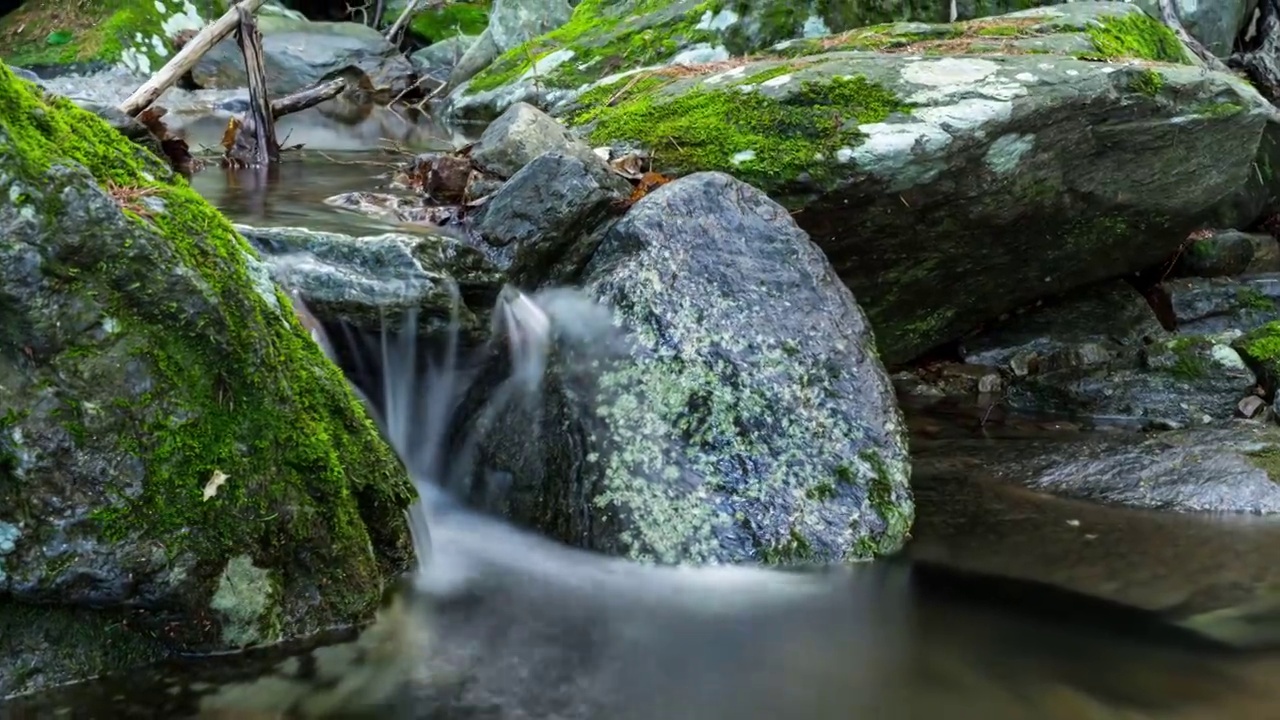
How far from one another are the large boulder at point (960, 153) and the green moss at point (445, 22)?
17080 millimetres

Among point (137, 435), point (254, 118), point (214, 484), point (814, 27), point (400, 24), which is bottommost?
point (214, 484)

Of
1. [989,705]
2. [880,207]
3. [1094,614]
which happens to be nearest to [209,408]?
[989,705]

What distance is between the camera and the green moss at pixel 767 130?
5676 mm

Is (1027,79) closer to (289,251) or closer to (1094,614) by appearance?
(1094,614)

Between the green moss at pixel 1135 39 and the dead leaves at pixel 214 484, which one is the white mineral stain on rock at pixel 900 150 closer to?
the green moss at pixel 1135 39

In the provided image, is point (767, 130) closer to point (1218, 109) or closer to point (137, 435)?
point (1218, 109)

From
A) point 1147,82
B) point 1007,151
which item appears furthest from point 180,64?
point 1147,82

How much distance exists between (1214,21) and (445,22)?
1581 centimetres

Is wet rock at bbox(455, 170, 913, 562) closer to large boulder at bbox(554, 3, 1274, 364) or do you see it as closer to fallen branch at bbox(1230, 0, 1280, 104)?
large boulder at bbox(554, 3, 1274, 364)

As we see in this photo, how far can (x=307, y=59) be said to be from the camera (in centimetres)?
1831

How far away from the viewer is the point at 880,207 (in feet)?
19.0

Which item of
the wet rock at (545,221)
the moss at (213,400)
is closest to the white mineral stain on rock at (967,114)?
the wet rock at (545,221)

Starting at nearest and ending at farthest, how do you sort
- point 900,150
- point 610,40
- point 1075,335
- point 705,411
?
1. point 705,411
2. point 900,150
3. point 1075,335
4. point 610,40

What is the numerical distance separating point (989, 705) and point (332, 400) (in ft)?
7.77
